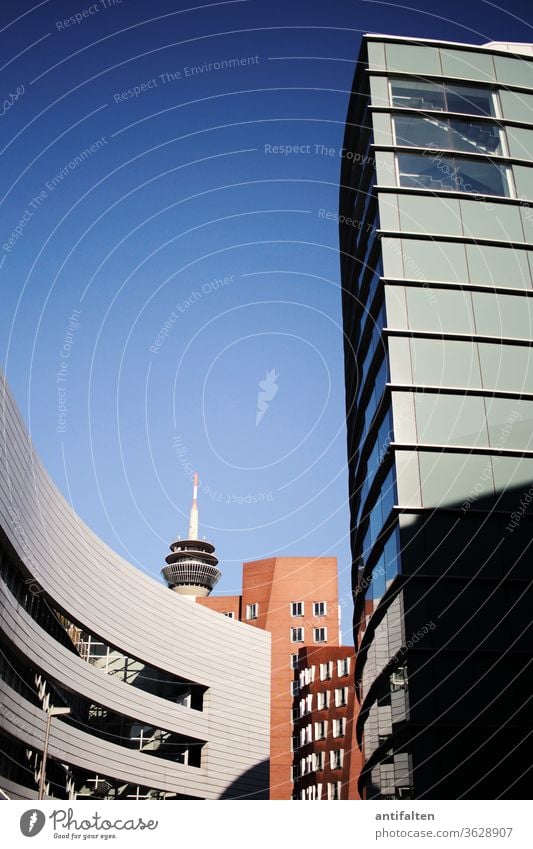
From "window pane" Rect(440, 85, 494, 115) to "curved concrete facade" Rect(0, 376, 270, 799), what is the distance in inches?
801

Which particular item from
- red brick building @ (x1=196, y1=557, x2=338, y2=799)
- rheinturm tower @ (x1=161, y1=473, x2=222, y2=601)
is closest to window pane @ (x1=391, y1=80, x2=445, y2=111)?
red brick building @ (x1=196, y1=557, x2=338, y2=799)

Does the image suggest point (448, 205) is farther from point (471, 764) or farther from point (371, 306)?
point (471, 764)

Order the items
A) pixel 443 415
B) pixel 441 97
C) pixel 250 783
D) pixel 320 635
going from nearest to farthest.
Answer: pixel 443 415 < pixel 441 97 < pixel 250 783 < pixel 320 635

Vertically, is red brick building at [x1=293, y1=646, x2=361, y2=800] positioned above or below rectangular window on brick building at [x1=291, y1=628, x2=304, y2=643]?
below

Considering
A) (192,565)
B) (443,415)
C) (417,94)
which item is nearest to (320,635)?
(192,565)

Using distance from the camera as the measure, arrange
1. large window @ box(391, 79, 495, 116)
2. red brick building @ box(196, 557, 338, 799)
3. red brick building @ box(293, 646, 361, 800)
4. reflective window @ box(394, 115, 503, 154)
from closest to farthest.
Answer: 1. reflective window @ box(394, 115, 503, 154)
2. large window @ box(391, 79, 495, 116)
3. red brick building @ box(293, 646, 361, 800)
4. red brick building @ box(196, 557, 338, 799)

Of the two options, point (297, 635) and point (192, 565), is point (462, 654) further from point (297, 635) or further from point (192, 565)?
point (192, 565)

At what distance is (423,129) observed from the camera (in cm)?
3109

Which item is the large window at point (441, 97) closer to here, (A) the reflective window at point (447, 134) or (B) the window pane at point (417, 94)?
(B) the window pane at point (417, 94)

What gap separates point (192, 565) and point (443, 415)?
363 ft

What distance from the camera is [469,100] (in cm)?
3175

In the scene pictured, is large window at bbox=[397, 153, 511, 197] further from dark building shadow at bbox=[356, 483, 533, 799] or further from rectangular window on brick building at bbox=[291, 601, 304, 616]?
rectangular window on brick building at bbox=[291, 601, 304, 616]

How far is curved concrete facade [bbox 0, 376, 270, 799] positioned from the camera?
36.1 meters

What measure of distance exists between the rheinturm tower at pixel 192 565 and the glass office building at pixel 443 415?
332 ft
